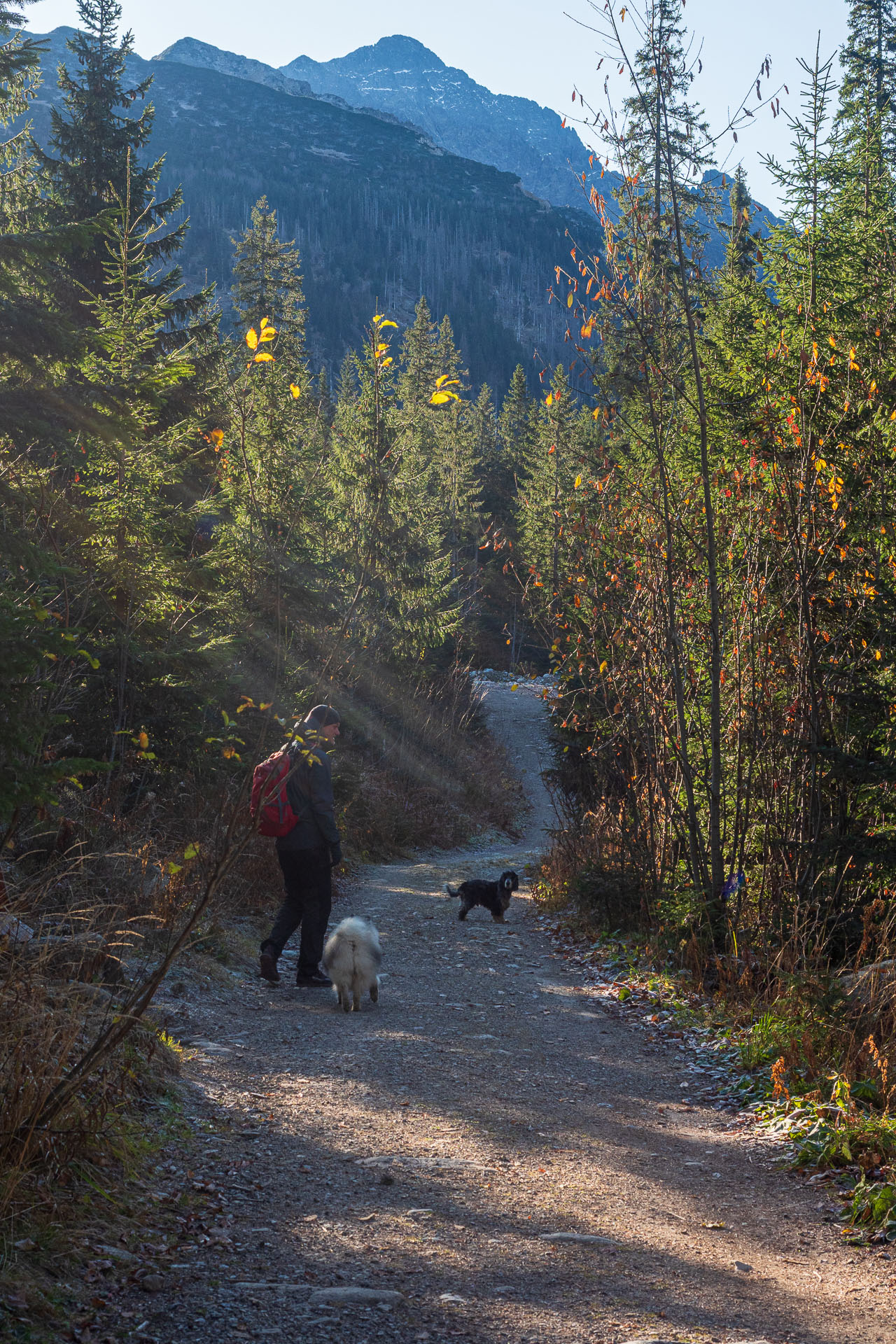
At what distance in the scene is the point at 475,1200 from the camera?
405cm

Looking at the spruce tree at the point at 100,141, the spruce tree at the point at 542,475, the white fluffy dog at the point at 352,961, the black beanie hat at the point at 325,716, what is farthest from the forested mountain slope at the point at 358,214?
the white fluffy dog at the point at 352,961

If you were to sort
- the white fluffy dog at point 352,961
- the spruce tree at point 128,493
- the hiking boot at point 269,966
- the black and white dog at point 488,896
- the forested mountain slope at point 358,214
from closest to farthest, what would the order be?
the white fluffy dog at point 352,961 < the hiking boot at point 269,966 < the spruce tree at point 128,493 < the black and white dog at point 488,896 < the forested mountain slope at point 358,214

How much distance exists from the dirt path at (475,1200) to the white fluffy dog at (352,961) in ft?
0.77

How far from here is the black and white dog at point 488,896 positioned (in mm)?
12188

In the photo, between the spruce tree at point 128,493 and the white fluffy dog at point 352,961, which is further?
the spruce tree at point 128,493

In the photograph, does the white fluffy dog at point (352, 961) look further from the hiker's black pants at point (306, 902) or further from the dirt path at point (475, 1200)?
the hiker's black pants at point (306, 902)

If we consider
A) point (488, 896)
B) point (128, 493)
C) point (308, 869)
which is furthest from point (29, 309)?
point (488, 896)

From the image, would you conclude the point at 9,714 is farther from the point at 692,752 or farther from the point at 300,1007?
the point at 692,752

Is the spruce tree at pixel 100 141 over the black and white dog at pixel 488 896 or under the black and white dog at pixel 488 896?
over

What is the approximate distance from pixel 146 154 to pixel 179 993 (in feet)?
541

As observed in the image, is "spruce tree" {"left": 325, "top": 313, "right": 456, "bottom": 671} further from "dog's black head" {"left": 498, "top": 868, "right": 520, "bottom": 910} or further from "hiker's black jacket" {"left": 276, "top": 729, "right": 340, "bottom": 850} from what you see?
"hiker's black jacket" {"left": 276, "top": 729, "right": 340, "bottom": 850}

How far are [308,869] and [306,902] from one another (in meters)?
0.33

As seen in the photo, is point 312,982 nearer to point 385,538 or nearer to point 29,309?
point 29,309

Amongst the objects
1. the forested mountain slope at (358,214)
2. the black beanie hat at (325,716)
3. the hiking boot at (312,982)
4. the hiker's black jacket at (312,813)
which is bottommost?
the hiking boot at (312,982)
